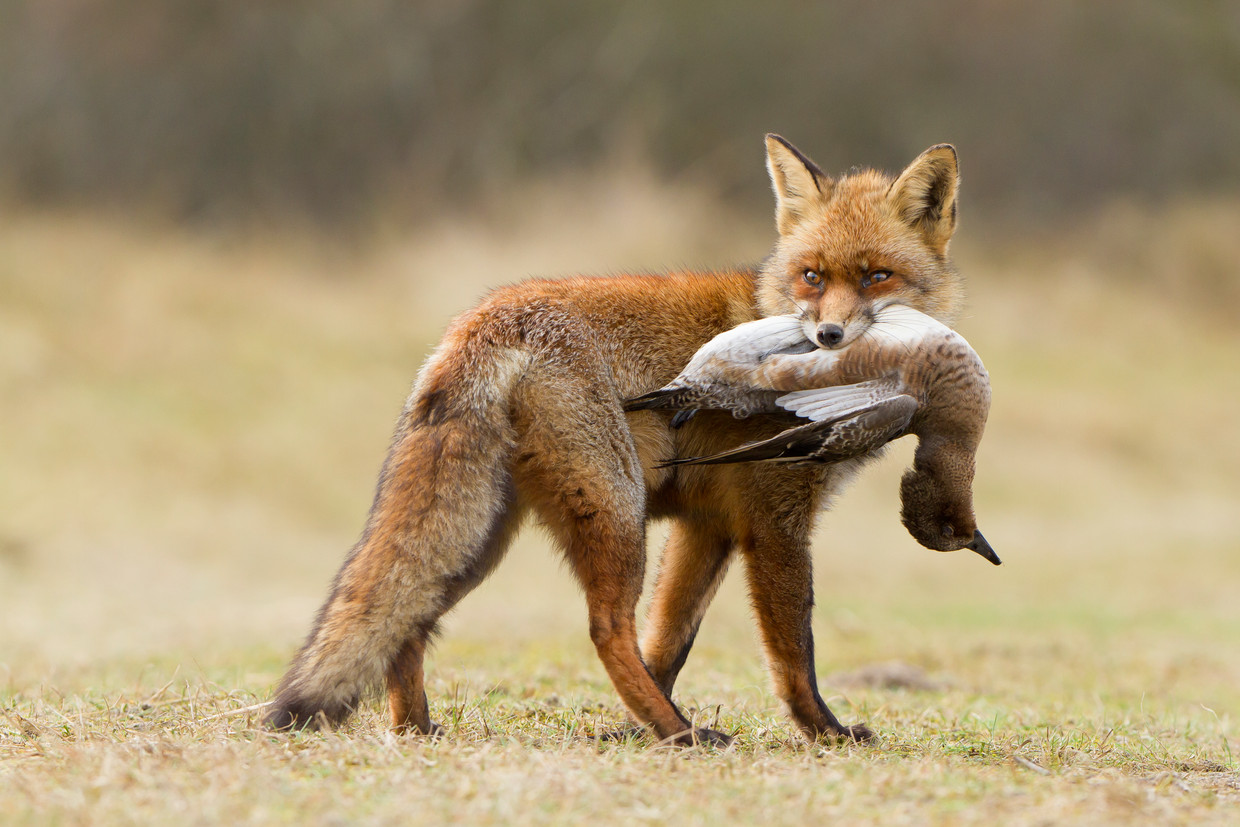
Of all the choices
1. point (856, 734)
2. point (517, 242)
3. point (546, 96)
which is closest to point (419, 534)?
point (856, 734)

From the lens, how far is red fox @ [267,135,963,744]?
4.51 m

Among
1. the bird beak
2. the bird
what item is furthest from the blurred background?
the bird

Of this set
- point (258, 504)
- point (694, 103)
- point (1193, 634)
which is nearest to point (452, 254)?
point (694, 103)

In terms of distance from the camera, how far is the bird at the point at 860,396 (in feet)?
15.6

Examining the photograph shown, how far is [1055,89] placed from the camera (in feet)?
87.0

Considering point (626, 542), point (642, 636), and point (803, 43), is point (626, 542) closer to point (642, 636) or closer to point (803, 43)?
point (642, 636)

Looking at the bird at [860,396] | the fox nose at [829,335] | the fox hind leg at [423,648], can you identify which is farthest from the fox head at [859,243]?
the fox hind leg at [423,648]

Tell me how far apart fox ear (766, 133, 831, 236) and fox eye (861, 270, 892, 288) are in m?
0.58

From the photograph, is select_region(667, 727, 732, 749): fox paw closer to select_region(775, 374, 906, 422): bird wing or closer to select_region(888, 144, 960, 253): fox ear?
select_region(775, 374, 906, 422): bird wing

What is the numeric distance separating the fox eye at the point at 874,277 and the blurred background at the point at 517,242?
695cm

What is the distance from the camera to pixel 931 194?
19.2ft

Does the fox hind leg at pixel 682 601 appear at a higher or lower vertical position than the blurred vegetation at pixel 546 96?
lower

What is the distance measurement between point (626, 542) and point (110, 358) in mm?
15766

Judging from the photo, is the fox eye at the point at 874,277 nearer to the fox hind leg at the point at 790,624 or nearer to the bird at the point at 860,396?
the bird at the point at 860,396
